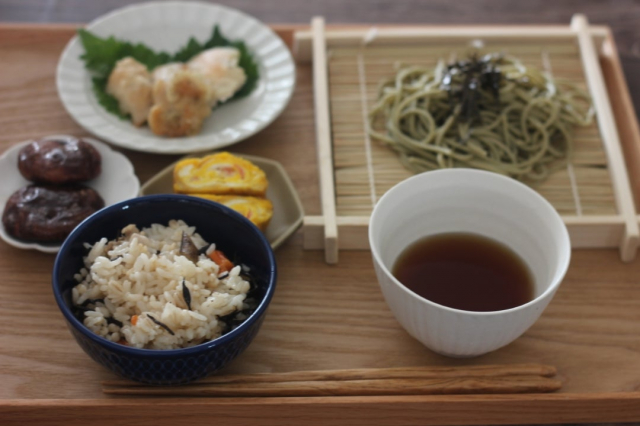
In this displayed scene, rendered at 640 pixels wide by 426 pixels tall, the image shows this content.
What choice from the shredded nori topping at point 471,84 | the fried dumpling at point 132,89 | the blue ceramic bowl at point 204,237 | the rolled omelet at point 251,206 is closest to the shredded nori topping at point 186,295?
the blue ceramic bowl at point 204,237

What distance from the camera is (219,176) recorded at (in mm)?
1655

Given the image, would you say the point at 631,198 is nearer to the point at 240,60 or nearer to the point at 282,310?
the point at 282,310

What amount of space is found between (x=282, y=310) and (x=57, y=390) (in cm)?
46

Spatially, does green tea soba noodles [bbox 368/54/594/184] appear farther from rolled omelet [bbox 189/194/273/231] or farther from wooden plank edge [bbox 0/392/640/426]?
wooden plank edge [bbox 0/392/640/426]

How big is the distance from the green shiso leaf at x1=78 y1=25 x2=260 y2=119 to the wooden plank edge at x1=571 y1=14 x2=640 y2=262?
2.90 feet

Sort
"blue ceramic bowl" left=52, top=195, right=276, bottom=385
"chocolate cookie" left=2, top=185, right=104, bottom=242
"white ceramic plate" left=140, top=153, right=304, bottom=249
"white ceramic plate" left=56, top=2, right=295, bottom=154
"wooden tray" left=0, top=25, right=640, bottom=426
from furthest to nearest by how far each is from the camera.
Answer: "white ceramic plate" left=56, top=2, right=295, bottom=154 < "white ceramic plate" left=140, top=153, right=304, bottom=249 < "chocolate cookie" left=2, top=185, right=104, bottom=242 < "wooden tray" left=0, top=25, right=640, bottom=426 < "blue ceramic bowl" left=52, top=195, right=276, bottom=385

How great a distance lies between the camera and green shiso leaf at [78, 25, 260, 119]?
76.0 inches

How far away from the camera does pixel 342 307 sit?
1575 millimetres

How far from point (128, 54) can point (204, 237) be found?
715 millimetres

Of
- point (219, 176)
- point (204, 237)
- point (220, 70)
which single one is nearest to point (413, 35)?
point (220, 70)

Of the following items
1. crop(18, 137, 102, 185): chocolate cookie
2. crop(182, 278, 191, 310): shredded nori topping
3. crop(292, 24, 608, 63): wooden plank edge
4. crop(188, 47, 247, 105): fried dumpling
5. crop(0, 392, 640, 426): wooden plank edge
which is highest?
crop(292, 24, 608, 63): wooden plank edge

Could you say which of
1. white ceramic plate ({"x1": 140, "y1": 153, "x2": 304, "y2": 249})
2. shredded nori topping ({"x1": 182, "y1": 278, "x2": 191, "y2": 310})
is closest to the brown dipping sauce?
white ceramic plate ({"x1": 140, "y1": 153, "x2": 304, "y2": 249})

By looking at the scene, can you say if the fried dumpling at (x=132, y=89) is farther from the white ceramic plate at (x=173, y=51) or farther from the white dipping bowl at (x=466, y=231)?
the white dipping bowl at (x=466, y=231)

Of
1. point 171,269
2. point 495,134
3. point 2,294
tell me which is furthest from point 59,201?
point 495,134
